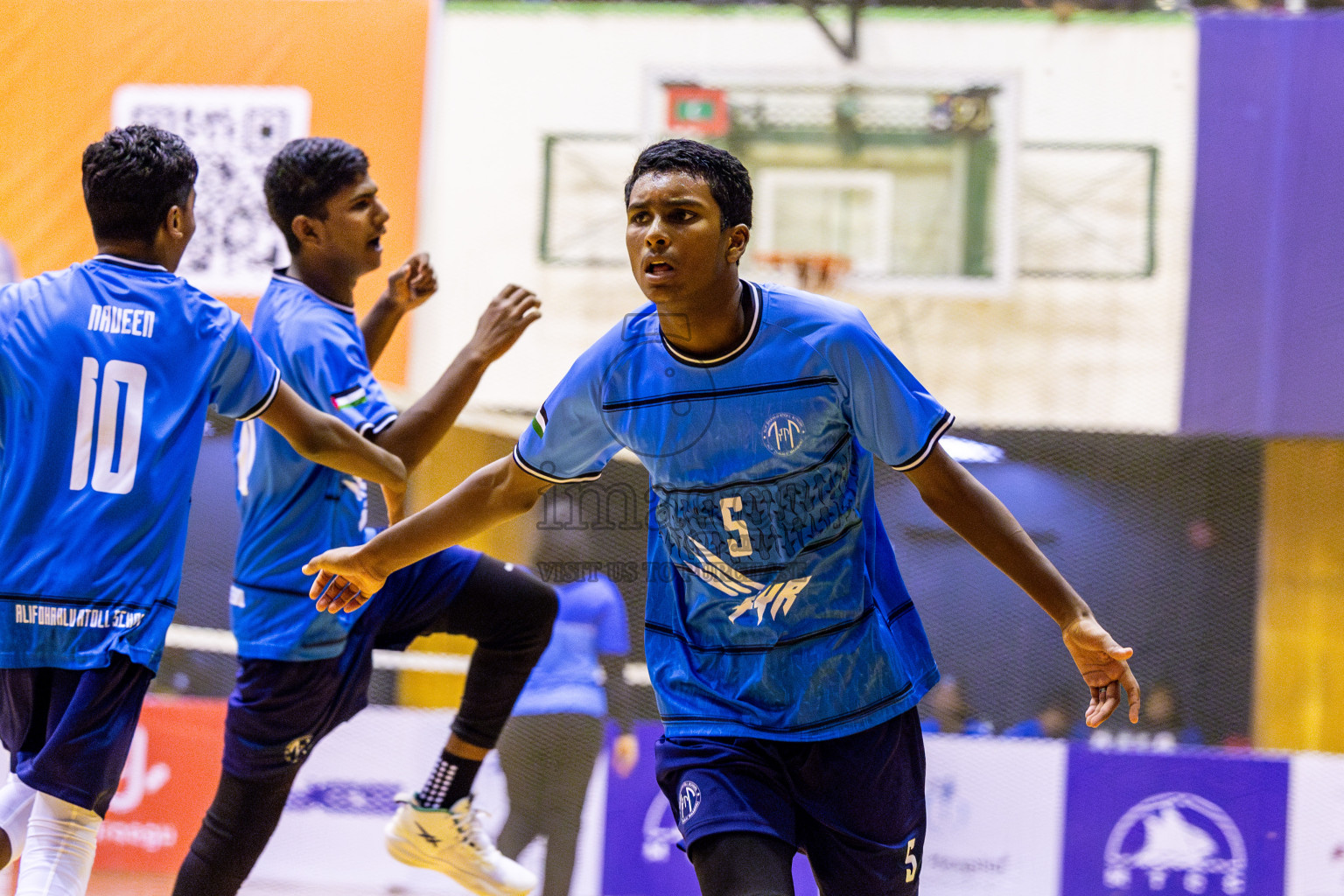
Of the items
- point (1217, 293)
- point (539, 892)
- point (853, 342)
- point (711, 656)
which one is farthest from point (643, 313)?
point (1217, 293)

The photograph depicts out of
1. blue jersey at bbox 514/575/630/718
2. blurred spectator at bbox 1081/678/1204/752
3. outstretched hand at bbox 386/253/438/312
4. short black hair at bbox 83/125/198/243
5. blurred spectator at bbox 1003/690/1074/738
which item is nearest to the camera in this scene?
short black hair at bbox 83/125/198/243

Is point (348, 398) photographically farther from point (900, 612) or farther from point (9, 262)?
point (9, 262)

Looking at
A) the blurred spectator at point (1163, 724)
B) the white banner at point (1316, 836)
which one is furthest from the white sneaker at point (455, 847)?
the blurred spectator at point (1163, 724)

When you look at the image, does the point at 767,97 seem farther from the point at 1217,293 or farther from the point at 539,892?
the point at 539,892

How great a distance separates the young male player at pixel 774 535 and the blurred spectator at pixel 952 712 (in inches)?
180

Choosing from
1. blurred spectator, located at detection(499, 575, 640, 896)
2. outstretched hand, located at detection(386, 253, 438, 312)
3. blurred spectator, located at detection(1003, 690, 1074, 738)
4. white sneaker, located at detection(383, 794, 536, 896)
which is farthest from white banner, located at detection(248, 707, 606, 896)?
outstretched hand, located at detection(386, 253, 438, 312)

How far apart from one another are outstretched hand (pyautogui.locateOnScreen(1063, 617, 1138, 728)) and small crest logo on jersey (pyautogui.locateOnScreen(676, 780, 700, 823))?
746 millimetres

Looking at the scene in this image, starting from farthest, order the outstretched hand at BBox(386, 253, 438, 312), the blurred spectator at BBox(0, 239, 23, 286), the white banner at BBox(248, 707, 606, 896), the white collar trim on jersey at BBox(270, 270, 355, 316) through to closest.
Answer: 1. the blurred spectator at BBox(0, 239, 23, 286)
2. the white banner at BBox(248, 707, 606, 896)
3. the outstretched hand at BBox(386, 253, 438, 312)
4. the white collar trim on jersey at BBox(270, 270, 355, 316)

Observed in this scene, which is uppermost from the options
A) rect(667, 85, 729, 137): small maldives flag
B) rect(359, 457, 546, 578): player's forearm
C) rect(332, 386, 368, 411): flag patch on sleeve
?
rect(667, 85, 729, 137): small maldives flag

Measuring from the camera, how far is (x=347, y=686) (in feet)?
10.6

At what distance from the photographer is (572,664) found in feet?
18.4

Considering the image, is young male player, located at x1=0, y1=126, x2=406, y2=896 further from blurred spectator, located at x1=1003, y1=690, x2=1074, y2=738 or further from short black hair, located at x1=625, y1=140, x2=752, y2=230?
blurred spectator, located at x1=1003, y1=690, x2=1074, y2=738

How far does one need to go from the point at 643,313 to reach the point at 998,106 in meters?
5.62

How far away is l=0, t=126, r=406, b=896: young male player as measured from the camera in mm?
2518
